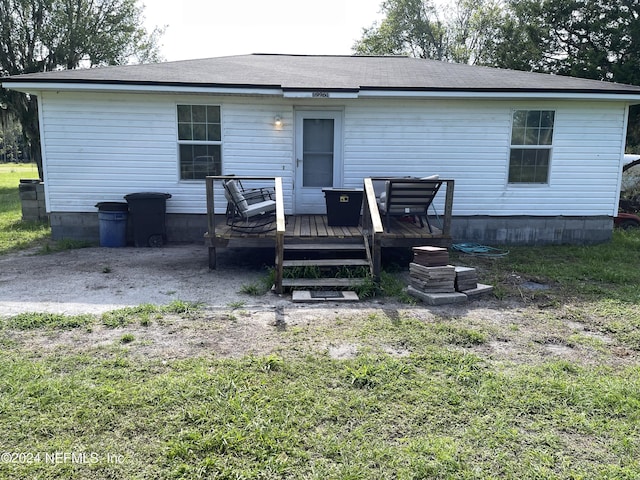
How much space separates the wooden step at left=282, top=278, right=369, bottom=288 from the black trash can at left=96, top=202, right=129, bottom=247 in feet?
12.4

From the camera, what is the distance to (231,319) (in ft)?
14.9

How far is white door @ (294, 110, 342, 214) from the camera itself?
8.30m

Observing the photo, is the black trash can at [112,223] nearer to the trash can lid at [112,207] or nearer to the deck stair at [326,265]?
the trash can lid at [112,207]

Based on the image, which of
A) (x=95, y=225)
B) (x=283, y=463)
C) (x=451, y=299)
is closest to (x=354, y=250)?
(x=451, y=299)

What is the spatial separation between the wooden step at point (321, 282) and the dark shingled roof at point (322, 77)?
339cm

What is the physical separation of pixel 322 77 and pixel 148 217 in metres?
4.04

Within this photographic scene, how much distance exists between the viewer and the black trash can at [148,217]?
777cm

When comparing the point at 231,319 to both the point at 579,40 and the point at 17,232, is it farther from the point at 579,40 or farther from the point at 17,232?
the point at 579,40

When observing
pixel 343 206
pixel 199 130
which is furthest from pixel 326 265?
pixel 199 130

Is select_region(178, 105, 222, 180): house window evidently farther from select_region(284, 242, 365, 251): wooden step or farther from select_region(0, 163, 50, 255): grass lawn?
select_region(0, 163, 50, 255): grass lawn

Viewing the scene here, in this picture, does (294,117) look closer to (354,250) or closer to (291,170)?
(291,170)

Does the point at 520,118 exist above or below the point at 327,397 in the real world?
above

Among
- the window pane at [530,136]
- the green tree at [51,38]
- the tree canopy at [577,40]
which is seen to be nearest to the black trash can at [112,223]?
the window pane at [530,136]

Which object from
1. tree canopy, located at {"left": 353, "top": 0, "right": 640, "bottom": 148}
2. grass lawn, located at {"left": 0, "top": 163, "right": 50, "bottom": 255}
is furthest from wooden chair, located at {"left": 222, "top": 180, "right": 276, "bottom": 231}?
tree canopy, located at {"left": 353, "top": 0, "right": 640, "bottom": 148}
